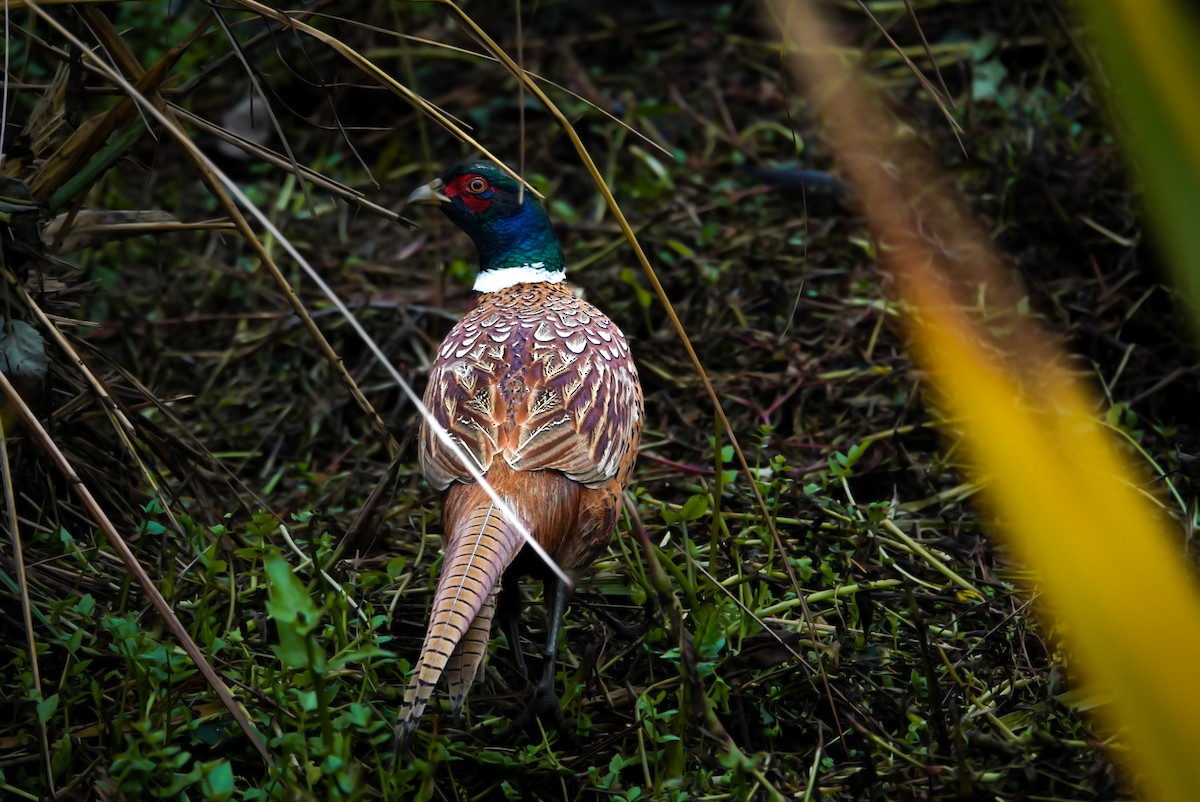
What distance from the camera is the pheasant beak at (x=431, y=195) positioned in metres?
3.59

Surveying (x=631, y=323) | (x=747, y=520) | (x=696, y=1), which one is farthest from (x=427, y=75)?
(x=747, y=520)

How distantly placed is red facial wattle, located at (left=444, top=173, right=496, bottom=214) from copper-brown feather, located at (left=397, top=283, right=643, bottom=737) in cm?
63

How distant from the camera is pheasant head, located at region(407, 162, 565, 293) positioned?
356cm

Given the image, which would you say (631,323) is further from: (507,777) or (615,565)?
(507,777)

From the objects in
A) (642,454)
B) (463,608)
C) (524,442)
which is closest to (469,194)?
(642,454)

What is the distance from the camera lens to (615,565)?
328 cm

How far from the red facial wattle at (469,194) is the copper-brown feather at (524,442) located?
629 mm

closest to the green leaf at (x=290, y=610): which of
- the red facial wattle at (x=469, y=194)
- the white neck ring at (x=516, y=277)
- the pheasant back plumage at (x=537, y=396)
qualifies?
the pheasant back plumage at (x=537, y=396)

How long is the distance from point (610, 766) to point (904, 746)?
60 centimetres

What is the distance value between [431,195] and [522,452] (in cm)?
126

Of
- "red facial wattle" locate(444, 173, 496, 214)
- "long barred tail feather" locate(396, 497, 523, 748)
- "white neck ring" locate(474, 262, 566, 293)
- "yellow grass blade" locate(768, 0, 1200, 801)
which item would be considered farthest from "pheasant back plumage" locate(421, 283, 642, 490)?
"yellow grass blade" locate(768, 0, 1200, 801)

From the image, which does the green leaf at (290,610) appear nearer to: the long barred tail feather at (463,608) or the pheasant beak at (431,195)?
the long barred tail feather at (463,608)

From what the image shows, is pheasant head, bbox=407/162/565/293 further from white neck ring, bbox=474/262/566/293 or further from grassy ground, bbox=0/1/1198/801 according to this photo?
grassy ground, bbox=0/1/1198/801

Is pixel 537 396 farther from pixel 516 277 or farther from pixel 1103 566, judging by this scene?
pixel 1103 566
